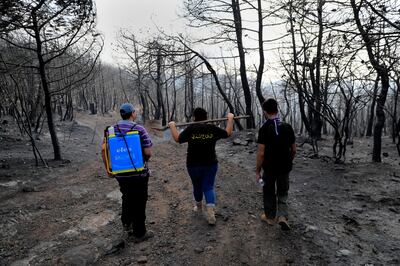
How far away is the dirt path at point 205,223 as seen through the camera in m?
4.00

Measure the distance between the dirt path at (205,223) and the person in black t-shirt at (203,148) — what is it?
60 centimetres

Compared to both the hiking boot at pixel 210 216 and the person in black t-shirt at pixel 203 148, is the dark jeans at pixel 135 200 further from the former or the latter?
the hiking boot at pixel 210 216

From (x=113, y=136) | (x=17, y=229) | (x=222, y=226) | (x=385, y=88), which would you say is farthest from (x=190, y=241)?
(x=385, y=88)

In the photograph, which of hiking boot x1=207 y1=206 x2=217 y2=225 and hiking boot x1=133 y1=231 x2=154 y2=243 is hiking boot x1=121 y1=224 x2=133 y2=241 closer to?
hiking boot x1=133 y1=231 x2=154 y2=243

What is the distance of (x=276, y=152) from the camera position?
446 cm

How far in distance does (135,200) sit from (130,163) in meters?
0.61

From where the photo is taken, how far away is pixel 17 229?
199 inches

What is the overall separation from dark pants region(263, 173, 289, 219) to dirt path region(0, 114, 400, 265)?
0.27m

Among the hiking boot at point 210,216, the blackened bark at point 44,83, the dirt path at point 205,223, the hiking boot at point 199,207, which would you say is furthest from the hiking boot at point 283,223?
the blackened bark at point 44,83

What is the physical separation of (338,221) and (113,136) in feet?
12.4

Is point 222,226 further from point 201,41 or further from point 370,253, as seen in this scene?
point 201,41

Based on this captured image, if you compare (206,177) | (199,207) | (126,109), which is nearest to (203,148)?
(206,177)

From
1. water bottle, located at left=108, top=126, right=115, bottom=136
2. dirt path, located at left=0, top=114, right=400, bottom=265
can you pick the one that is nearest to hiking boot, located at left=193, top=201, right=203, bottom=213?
dirt path, located at left=0, top=114, right=400, bottom=265

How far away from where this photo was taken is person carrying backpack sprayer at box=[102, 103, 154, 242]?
13.4 feet
